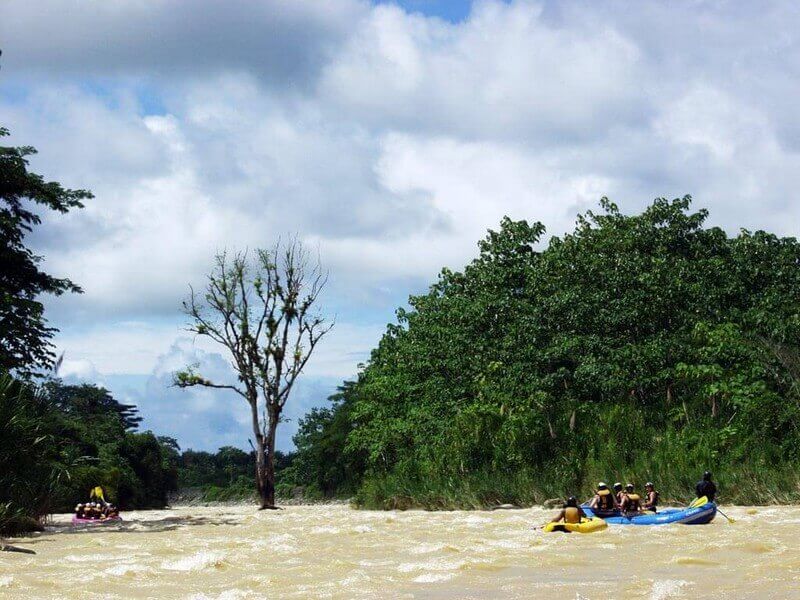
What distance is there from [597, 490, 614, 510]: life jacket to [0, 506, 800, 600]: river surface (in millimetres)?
1887

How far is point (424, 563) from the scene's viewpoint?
Result: 16500 millimetres

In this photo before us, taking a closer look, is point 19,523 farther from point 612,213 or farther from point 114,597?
point 612,213

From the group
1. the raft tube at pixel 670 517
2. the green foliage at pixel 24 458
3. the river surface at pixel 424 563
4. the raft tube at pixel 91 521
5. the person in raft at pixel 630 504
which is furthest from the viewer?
the raft tube at pixel 91 521

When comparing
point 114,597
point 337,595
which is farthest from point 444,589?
point 114,597

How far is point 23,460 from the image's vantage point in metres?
22.4

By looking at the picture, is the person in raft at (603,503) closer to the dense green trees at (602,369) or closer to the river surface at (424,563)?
the river surface at (424,563)

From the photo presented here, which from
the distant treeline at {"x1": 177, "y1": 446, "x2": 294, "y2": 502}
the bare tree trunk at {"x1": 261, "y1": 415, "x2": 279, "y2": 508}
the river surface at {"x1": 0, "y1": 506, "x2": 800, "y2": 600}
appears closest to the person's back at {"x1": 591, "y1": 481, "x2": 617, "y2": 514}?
the river surface at {"x1": 0, "y1": 506, "x2": 800, "y2": 600}

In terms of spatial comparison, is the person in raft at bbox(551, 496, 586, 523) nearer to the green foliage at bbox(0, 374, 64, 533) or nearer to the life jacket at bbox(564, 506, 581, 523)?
the life jacket at bbox(564, 506, 581, 523)

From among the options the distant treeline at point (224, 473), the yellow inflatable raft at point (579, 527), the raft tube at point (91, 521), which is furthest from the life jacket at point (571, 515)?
the distant treeline at point (224, 473)

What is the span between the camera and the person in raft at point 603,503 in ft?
78.4

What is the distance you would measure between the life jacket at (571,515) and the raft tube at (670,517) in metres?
1.76

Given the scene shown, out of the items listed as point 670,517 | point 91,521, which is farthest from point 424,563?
point 91,521

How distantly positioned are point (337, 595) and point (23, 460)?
39.8ft

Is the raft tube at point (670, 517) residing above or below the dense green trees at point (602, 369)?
below
